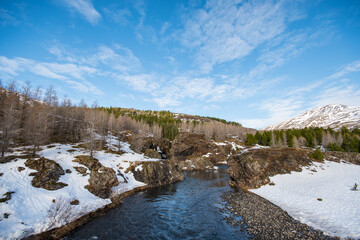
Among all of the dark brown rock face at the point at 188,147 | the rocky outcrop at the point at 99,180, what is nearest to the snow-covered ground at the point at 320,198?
the rocky outcrop at the point at 99,180

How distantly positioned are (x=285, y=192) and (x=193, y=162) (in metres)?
47.2

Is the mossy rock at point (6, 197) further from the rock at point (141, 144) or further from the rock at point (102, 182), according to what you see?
the rock at point (141, 144)

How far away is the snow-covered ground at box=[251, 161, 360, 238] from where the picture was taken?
18.9 meters

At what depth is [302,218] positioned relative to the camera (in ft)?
70.1

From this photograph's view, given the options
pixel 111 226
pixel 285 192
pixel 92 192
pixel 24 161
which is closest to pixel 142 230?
pixel 111 226

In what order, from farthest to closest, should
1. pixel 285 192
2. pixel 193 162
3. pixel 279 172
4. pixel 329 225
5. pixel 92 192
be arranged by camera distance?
pixel 193 162
pixel 279 172
pixel 285 192
pixel 92 192
pixel 329 225

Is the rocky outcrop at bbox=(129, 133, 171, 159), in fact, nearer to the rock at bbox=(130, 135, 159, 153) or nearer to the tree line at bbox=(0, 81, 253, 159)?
the rock at bbox=(130, 135, 159, 153)

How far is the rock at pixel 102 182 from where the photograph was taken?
94.2 feet

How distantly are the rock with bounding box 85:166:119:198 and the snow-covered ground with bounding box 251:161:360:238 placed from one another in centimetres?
3168

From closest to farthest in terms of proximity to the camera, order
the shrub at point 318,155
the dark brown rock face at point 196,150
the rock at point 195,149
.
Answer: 1. the shrub at point 318,155
2. the dark brown rock face at point 196,150
3. the rock at point 195,149

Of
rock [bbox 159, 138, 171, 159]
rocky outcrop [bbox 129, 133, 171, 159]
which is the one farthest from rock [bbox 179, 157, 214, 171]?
rock [bbox 159, 138, 171, 159]

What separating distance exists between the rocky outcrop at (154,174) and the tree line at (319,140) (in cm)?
8262

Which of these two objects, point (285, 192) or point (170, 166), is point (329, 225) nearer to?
point (285, 192)

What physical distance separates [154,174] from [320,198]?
35106mm
